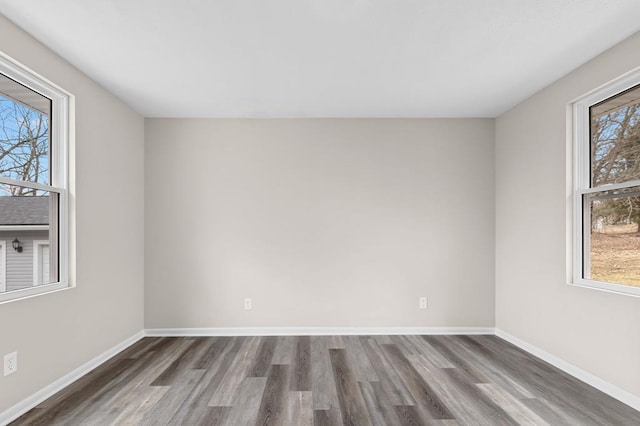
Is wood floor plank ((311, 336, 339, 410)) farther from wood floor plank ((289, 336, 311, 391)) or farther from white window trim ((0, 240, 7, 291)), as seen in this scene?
white window trim ((0, 240, 7, 291))

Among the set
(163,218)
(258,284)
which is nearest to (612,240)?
(258,284)

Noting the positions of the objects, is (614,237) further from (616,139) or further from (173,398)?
(173,398)

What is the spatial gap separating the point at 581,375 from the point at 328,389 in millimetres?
2037

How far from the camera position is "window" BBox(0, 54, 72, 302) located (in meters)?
2.16

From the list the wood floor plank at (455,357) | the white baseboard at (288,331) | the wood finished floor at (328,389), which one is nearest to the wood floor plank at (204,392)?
the wood finished floor at (328,389)

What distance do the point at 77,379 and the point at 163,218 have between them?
5.66ft

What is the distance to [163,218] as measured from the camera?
378cm

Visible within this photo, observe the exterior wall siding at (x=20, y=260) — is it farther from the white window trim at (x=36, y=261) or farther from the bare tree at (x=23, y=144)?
the bare tree at (x=23, y=144)

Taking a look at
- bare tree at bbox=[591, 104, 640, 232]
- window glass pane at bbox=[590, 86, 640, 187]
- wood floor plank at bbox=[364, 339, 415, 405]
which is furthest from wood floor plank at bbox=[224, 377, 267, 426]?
window glass pane at bbox=[590, 86, 640, 187]

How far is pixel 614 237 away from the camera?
252 cm

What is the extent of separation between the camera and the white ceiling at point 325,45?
1.95 m

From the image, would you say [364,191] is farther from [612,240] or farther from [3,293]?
[3,293]

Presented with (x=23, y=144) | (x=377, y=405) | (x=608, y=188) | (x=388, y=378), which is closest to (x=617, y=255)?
(x=608, y=188)

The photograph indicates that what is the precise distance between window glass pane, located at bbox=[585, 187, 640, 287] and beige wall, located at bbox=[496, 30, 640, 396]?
17 cm
